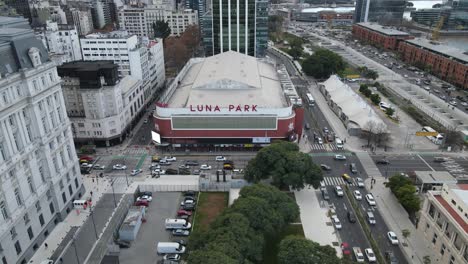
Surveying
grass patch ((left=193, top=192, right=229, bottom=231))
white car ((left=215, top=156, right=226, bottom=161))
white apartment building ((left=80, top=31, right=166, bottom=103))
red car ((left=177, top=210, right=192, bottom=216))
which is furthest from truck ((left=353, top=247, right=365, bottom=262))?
white apartment building ((left=80, top=31, right=166, bottom=103))

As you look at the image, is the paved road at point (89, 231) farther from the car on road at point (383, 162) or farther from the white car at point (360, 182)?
the car on road at point (383, 162)

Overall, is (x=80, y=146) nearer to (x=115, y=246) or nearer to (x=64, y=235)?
(x=64, y=235)

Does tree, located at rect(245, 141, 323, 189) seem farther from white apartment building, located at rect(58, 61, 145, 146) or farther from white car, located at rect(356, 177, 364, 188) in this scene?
white apartment building, located at rect(58, 61, 145, 146)

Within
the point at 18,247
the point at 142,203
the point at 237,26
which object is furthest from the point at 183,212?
the point at 237,26

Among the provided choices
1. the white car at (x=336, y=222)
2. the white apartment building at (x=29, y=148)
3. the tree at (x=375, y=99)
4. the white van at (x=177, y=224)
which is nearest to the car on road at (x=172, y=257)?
the white van at (x=177, y=224)

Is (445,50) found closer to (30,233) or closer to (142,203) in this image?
(142,203)
